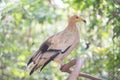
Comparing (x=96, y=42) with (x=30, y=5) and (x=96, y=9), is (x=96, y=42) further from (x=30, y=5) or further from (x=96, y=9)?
(x=96, y=9)

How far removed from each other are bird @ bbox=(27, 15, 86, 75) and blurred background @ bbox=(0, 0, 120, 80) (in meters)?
0.21

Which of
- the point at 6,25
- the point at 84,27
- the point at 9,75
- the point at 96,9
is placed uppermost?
the point at 96,9

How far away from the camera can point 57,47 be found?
1778 millimetres

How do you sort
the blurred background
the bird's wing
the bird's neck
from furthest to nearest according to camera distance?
the blurred background < the bird's neck < the bird's wing

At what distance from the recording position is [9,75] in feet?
12.4

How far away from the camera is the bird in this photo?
1.61 meters

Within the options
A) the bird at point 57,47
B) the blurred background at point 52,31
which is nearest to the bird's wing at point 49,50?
the bird at point 57,47

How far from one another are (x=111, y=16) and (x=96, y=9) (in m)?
0.47

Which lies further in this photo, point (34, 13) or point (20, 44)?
point (20, 44)

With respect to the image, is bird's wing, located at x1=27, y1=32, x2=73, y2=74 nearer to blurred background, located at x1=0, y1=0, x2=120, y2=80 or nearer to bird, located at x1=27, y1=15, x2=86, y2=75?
bird, located at x1=27, y1=15, x2=86, y2=75

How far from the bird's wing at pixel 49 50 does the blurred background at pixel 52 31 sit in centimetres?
28

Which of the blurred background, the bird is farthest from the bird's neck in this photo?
the blurred background

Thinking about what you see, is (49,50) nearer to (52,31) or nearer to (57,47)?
(57,47)

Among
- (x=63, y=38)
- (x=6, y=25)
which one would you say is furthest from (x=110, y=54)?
(x=6, y=25)
